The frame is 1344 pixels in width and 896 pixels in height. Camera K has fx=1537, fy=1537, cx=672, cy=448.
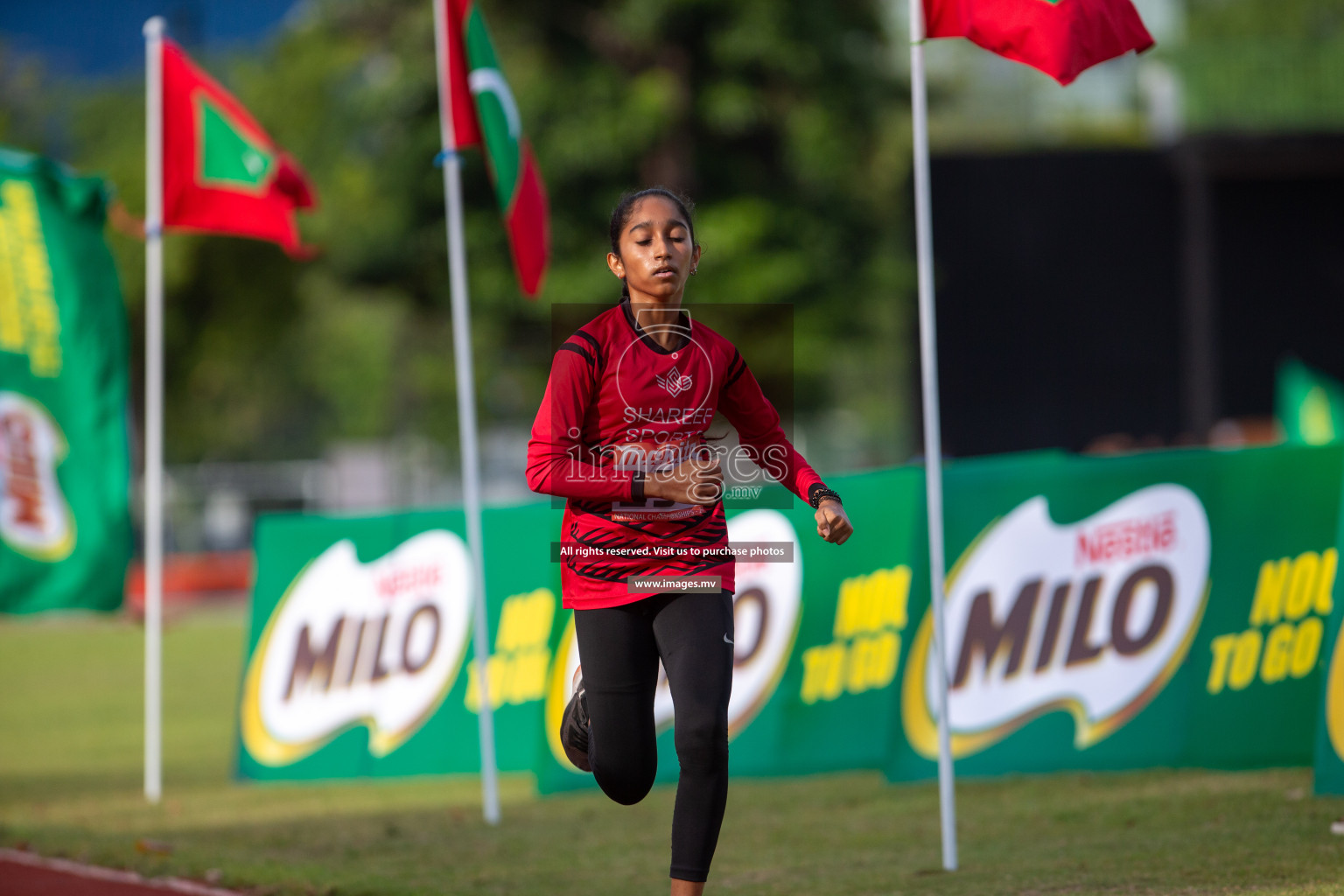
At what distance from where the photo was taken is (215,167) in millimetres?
9992

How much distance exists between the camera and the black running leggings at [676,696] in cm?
432

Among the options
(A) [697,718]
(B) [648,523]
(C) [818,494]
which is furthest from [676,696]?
(C) [818,494]

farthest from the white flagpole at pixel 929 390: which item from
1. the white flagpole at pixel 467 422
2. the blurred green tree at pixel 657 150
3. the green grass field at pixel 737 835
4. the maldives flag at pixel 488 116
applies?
the blurred green tree at pixel 657 150


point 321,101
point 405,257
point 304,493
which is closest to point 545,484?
point 405,257

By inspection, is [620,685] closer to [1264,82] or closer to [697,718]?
[697,718]

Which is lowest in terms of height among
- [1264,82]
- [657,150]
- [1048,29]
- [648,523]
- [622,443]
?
[648,523]

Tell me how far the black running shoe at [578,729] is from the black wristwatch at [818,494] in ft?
2.91

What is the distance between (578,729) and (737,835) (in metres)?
2.58

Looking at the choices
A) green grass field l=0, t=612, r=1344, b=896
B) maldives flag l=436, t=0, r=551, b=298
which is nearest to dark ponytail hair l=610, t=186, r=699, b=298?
green grass field l=0, t=612, r=1344, b=896

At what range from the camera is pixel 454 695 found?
9539 mm

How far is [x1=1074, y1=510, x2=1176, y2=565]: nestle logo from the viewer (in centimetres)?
783

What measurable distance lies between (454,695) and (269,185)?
11.7 feet

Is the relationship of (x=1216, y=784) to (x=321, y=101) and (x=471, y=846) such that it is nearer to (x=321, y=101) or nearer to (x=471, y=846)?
(x=471, y=846)

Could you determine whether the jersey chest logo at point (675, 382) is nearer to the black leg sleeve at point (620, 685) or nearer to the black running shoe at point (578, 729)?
the black leg sleeve at point (620, 685)
